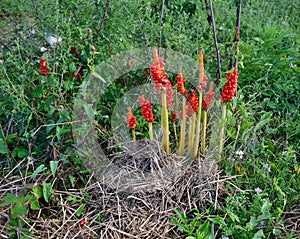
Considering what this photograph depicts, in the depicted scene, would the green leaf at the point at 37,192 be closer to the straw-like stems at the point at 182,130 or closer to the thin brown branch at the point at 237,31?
the straw-like stems at the point at 182,130

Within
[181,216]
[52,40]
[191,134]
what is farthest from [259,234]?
[52,40]

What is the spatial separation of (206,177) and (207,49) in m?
1.16

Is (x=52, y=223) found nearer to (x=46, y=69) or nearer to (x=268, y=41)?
(x=46, y=69)

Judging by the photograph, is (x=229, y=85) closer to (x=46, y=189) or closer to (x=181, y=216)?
(x=181, y=216)

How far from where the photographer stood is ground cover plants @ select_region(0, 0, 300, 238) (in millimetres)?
1784

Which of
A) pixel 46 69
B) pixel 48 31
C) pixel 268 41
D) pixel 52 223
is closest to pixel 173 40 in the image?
pixel 268 41

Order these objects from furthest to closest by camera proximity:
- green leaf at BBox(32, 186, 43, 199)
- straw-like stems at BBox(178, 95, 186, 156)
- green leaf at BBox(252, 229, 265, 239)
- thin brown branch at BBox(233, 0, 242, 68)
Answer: thin brown branch at BBox(233, 0, 242, 68), straw-like stems at BBox(178, 95, 186, 156), green leaf at BBox(32, 186, 43, 199), green leaf at BBox(252, 229, 265, 239)

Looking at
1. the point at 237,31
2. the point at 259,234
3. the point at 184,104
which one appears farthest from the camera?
the point at 237,31

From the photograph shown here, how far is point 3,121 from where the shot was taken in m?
2.20

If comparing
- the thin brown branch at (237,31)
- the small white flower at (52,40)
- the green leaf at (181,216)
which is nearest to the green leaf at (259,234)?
the green leaf at (181,216)

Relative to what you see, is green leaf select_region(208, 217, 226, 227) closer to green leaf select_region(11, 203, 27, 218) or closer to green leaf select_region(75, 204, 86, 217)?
green leaf select_region(75, 204, 86, 217)

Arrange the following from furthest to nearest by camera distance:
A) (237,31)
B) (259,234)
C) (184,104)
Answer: (237,31)
(184,104)
(259,234)

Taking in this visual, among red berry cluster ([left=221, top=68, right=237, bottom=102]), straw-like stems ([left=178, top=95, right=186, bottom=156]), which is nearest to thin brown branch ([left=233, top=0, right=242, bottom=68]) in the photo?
red berry cluster ([left=221, top=68, right=237, bottom=102])

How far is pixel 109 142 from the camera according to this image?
2.08 metres
